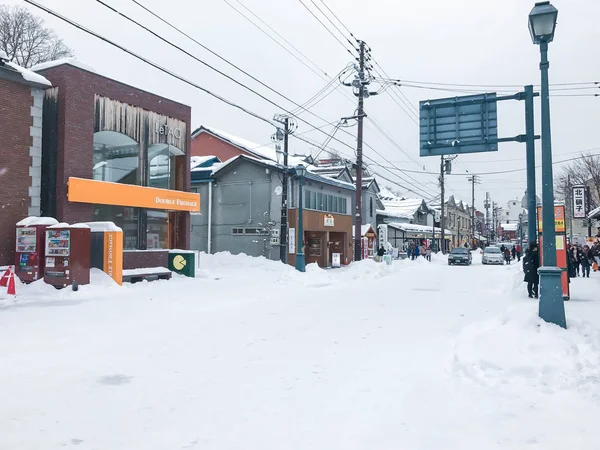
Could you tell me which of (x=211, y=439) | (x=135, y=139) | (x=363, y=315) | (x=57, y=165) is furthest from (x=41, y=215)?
(x=211, y=439)

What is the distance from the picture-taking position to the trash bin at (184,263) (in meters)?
20.1

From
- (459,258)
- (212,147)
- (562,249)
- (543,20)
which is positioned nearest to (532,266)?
(562,249)

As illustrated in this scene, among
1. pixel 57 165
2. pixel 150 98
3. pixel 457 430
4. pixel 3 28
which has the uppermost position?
pixel 3 28

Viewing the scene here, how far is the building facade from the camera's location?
16.8m

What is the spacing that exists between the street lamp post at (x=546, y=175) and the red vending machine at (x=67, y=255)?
41.1ft

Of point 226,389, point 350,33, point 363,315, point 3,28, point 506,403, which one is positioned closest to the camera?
point 506,403

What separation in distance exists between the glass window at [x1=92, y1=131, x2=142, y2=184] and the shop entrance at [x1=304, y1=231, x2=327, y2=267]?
16266mm

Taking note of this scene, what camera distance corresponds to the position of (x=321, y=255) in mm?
33969

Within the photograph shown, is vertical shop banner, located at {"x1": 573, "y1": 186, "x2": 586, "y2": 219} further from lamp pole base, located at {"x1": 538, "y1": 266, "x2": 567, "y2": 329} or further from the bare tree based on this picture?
the bare tree

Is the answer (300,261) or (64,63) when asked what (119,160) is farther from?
(300,261)

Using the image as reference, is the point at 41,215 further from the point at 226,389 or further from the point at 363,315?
the point at 226,389

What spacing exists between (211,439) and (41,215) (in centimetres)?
1536

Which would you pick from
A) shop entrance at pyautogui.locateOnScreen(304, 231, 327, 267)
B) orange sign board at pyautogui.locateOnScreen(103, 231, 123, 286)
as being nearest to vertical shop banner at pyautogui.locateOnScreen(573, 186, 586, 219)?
shop entrance at pyautogui.locateOnScreen(304, 231, 327, 267)

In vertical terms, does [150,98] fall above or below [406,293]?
above
